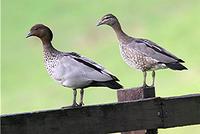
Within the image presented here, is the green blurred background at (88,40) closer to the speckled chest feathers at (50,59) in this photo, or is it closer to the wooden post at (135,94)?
the speckled chest feathers at (50,59)

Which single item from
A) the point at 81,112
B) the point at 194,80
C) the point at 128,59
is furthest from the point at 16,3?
the point at 81,112

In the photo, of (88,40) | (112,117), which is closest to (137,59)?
(112,117)

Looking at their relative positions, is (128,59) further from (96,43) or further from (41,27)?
(96,43)

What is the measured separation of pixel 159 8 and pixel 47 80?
9798 mm

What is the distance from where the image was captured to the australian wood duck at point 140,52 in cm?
623

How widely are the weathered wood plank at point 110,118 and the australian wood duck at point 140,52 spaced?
1.93 meters

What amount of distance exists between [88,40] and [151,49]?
26036mm

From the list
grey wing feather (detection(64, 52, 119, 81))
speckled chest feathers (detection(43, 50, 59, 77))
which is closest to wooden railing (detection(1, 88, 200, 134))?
grey wing feather (detection(64, 52, 119, 81))

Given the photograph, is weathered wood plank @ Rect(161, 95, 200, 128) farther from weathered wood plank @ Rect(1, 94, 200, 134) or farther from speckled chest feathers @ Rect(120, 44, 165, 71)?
speckled chest feathers @ Rect(120, 44, 165, 71)

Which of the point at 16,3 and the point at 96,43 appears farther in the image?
the point at 16,3

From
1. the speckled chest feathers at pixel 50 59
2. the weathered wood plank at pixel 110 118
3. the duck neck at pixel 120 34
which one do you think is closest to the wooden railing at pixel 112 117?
the weathered wood plank at pixel 110 118

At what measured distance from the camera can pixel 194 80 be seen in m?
25.2

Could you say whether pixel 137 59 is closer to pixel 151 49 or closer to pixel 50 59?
pixel 151 49

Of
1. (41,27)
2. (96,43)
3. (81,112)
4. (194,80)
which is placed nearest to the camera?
(81,112)
